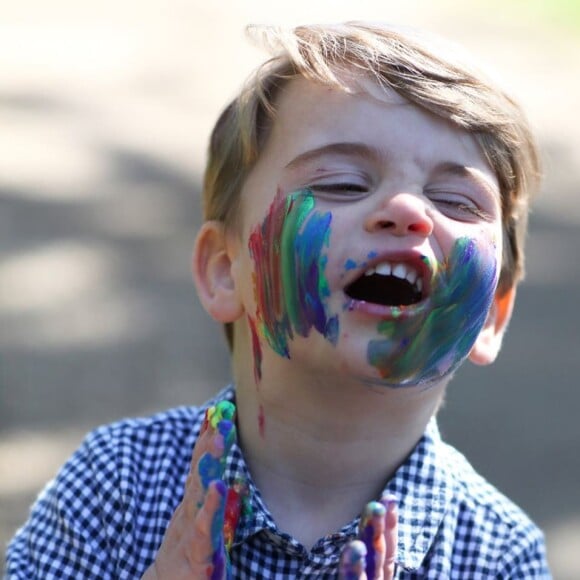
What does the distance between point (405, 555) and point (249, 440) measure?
0.40 metres

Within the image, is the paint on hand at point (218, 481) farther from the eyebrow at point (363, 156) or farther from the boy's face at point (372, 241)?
the eyebrow at point (363, 156)

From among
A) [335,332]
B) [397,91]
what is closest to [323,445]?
[335,332]

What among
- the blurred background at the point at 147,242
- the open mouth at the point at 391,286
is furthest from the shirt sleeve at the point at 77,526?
the blurred background at the point at 147,242

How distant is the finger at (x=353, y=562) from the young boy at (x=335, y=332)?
0.10 meters

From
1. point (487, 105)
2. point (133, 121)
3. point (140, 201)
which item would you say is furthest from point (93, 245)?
point (487, 105)

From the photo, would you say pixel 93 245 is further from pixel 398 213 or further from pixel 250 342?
pixel 398 213

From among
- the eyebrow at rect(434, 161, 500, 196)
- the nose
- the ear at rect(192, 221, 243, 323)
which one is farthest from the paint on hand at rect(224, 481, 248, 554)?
the eyebrow at rect(434, 161, 500, 196)

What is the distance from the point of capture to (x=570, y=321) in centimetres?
473

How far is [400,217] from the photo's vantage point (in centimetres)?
220

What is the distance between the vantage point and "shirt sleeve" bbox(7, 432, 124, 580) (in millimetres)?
2498

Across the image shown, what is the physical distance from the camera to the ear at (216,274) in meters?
2.54

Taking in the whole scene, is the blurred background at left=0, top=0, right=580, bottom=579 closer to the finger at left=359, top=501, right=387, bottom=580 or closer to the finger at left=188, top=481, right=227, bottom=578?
the finger at left=188, top=481, right=227, bottom=578

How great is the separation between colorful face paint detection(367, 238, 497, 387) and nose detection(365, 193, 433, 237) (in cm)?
9

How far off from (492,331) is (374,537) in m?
0.72
